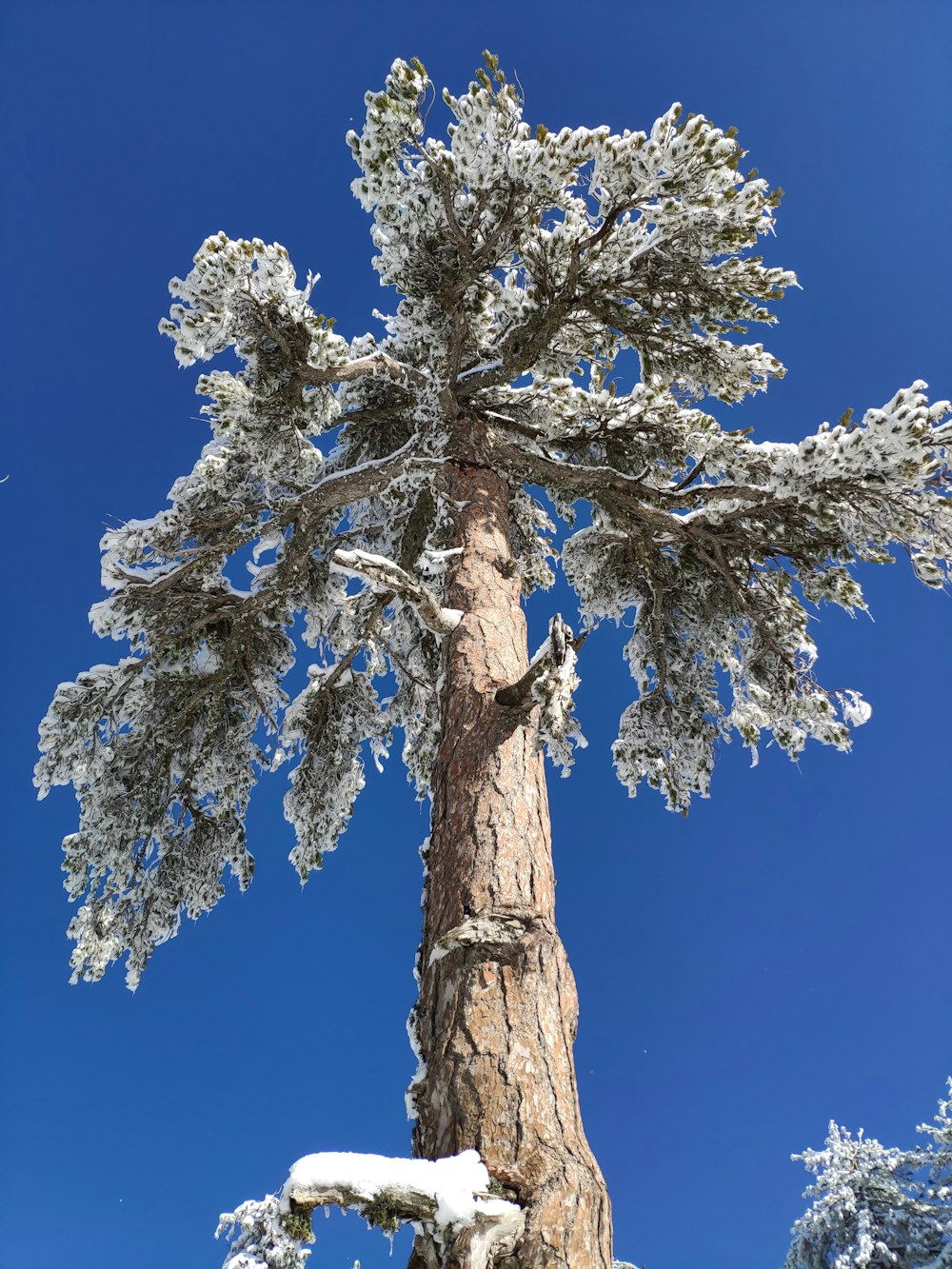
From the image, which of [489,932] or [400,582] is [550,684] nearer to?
[400,582]

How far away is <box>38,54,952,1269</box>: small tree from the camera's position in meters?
5.03

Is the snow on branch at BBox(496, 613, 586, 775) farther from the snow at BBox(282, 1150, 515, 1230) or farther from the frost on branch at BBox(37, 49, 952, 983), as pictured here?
the snow at BBox(282, 1150, 515, 1230)

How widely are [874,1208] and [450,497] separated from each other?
17.4m

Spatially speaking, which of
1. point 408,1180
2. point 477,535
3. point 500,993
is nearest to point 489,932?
point 500,993

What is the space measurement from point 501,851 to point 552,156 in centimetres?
506

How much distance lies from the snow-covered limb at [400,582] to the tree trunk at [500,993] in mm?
333

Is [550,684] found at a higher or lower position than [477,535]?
lower

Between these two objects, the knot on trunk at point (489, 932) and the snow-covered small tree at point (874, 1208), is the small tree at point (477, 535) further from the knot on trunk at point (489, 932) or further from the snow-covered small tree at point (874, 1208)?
the snow-covered small tree at point (874, 1208)

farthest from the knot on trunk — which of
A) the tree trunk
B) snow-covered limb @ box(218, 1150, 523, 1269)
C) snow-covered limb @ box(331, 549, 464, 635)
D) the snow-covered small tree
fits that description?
the snow-covered small tree

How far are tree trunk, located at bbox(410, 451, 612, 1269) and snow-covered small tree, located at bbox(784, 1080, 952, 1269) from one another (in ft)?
50.5

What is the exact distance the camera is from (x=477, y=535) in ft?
22.3

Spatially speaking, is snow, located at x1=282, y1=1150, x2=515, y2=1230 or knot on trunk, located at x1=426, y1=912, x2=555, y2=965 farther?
knot on trunk, located at x1=426, y1=912, x2=555, y2=965

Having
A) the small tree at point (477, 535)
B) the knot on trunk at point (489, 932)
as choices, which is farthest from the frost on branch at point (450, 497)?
the knot on trunk at point (489, 932)

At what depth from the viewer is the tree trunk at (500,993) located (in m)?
3.14
